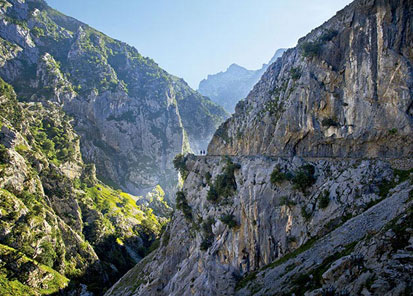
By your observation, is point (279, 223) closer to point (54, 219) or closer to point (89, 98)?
point (54, 219)

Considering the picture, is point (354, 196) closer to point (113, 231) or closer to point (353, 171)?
point (353, 171)

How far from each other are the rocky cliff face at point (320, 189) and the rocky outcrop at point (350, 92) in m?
0.16

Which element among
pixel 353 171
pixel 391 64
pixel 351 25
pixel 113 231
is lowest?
pixel 113 231

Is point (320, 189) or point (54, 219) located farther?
point (54, 219)

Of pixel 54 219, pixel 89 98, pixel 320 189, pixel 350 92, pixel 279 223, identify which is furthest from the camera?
pixel 89 98

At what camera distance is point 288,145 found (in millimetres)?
49281

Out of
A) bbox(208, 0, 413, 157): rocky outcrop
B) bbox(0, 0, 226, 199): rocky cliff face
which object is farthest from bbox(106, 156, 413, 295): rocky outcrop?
bbox(0, 0, 226, 199): rocky cliff face

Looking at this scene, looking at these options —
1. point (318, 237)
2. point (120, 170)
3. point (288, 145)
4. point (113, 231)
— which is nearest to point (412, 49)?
point (288, 145)

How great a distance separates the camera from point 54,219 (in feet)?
248

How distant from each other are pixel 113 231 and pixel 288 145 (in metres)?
79.0

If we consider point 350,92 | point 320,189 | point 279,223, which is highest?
point 350,92

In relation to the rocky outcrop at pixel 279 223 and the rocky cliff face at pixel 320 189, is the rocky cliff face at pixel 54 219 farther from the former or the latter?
the rocky outcrop at pixel 279 223

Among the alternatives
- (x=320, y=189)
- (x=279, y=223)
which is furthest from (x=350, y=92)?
(x=279, y=223)

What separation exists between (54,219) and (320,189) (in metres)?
72.2
